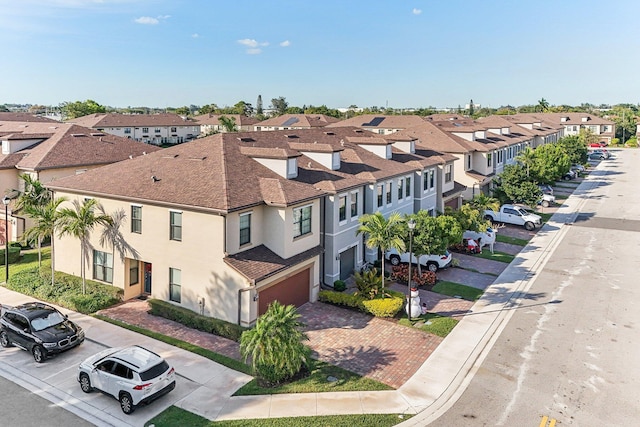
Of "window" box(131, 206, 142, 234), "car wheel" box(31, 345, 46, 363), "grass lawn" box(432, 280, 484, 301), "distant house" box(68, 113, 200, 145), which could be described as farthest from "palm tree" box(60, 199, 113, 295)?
"distant house" box(68, 113, 200, 145)

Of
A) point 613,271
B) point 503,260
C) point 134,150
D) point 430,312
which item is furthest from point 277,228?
point 134,150

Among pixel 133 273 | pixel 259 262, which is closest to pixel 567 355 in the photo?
pixel 259 262

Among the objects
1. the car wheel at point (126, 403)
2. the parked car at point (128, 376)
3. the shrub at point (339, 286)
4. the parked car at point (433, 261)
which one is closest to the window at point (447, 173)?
the parked car at point (433, 261)

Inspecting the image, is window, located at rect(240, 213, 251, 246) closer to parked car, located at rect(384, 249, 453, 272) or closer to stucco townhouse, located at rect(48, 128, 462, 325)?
stucco townhouse, located at rect(48, 128, 462, 325)

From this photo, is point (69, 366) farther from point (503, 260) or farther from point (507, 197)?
point (507, 197)

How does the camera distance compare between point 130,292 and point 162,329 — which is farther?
Answer: point 130,292

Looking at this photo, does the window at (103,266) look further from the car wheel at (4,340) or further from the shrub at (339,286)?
the shrub at (339,286)
